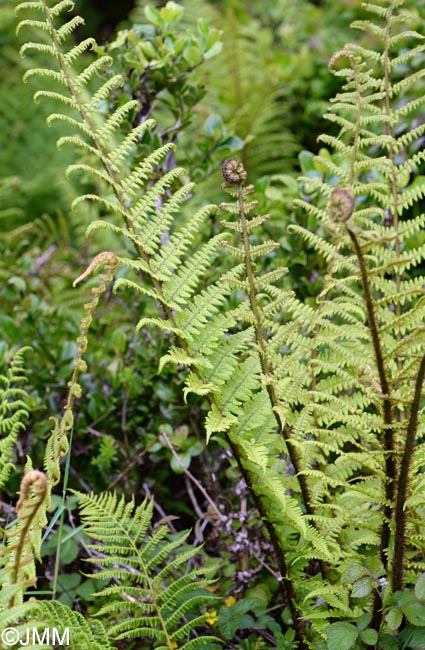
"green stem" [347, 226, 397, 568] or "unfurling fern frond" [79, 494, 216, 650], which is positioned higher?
"green stem" [347, 226, 397, 568]

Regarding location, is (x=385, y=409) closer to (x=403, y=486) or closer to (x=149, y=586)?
(x=403, y=486)

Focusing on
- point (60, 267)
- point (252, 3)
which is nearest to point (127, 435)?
point (60, 267)

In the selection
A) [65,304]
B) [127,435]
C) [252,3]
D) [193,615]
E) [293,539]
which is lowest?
[193,615]

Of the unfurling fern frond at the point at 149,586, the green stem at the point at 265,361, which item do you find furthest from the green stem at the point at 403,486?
the unfurling fern frond at the point at 149,586

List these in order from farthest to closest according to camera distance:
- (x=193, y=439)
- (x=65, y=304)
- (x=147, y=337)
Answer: (x=65, y=304) < (x=147, y=337) < (x=193, y=439)

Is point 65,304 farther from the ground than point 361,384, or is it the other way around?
point 65,304

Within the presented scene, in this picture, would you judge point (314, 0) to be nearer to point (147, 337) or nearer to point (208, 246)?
point (147, 337)

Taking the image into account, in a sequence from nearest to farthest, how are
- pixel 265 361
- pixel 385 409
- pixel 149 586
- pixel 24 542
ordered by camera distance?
pixel 24 542, pixel 385 409, pixel 265 361, pixel 149 586

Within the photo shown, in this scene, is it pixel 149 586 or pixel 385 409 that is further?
pixel 149 586

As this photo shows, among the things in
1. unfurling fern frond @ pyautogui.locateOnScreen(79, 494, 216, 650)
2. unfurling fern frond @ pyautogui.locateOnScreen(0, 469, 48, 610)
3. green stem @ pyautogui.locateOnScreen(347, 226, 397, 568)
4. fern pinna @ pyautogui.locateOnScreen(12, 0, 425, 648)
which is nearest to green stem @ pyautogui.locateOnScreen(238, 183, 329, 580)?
fern pinna @ pyautogui.locateOnScreen(12, 0, 425, 648)

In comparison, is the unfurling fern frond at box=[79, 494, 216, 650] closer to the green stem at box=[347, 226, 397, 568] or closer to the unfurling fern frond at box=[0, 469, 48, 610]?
the unfurling fern frond at box=[0, 469, 48, 610]

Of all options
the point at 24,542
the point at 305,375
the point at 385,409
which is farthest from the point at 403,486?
the point at 24,542

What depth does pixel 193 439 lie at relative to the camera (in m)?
1.85

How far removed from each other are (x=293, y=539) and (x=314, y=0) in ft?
14.1
